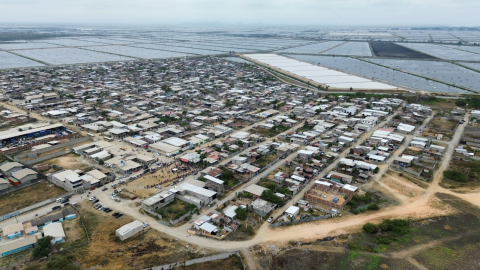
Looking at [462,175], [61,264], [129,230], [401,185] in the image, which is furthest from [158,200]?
[462,175]

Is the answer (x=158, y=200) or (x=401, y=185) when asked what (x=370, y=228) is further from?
(x=158, y=200)

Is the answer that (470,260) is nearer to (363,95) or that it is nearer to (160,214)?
(160,214)

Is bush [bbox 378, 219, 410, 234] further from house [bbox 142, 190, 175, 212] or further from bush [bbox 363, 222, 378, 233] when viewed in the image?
house [bbox 142, 190, 175, 212]

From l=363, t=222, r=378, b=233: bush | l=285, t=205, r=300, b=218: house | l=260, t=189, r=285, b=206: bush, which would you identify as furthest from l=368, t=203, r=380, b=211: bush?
l=260, t=189, r=285, b=206: bush

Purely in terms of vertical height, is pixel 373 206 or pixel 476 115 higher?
pixel 476 115

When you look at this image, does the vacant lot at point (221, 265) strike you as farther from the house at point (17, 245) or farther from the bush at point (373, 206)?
the bush at point (373, 206)
